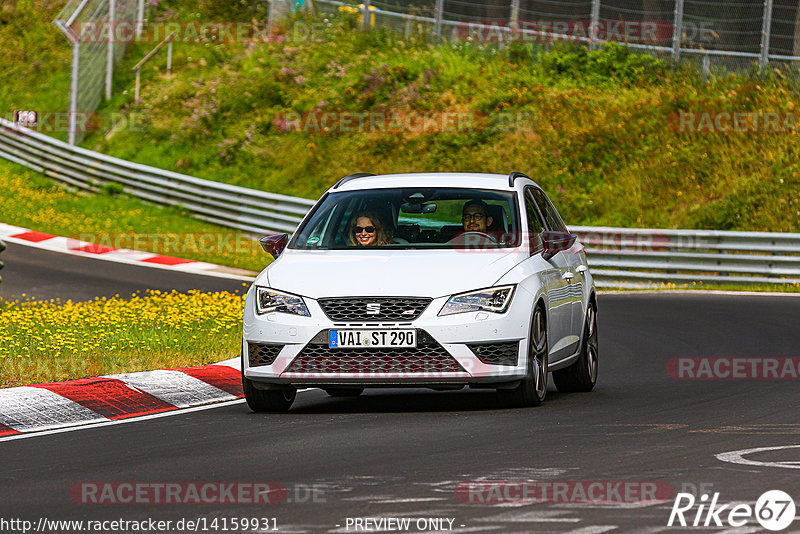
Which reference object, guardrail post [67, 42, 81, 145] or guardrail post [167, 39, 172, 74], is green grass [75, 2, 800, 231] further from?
guardrail post [67, 42, 81, 145]

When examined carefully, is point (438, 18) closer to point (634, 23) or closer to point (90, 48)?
point (634, 23)

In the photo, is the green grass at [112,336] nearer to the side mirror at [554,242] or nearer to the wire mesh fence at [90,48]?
the side mirror at [554,242]

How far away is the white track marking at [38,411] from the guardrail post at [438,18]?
27131 mm

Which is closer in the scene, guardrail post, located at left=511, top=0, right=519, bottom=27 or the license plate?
the license plate

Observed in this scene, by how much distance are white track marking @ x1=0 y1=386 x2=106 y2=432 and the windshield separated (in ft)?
6.55

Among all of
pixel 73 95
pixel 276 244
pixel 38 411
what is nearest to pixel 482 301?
pixel 276 244

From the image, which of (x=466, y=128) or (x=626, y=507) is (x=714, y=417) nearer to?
(x=626, y=507)

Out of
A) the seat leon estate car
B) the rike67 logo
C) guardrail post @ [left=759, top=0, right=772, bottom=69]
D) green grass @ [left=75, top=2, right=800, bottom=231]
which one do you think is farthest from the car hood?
guardrail post @ [left=759, top=0, right=772, bottom=69]

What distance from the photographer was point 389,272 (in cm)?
1000

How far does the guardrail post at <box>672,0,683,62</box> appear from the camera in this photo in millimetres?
33000

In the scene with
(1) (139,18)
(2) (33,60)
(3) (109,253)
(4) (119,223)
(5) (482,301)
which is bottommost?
(3) (109,253)

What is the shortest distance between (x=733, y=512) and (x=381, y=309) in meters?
3.95

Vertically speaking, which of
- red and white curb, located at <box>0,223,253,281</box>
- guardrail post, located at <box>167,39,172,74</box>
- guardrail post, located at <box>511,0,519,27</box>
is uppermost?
guardrail post, located at <box>511,0,519,27</box>

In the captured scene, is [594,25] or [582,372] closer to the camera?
[582,372]
